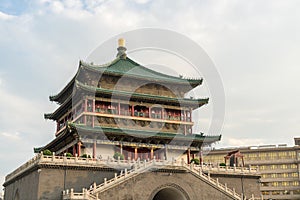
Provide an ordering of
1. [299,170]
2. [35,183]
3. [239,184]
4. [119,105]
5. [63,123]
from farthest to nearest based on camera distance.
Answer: [299,170] < [63,123] < [119,105] < [239,184] < [35,183]

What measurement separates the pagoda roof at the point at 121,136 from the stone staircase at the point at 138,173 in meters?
6.18

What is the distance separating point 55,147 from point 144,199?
1703 centimetres

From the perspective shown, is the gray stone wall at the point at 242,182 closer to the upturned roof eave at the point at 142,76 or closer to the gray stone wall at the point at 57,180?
the gray stone wall at the point at 57,180

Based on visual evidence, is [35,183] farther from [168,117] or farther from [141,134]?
[168,117]

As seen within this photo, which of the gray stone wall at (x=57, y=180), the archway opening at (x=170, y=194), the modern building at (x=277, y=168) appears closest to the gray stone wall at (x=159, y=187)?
the archway opening at (x=170, y=194)

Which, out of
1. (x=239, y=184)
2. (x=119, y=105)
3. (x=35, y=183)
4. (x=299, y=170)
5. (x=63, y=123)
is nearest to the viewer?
(x=35, y=183)

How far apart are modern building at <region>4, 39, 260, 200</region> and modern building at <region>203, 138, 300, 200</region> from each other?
29750 millimetres

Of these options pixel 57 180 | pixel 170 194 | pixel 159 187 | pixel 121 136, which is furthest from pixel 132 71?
pixel 57 180

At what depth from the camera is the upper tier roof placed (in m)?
47.1

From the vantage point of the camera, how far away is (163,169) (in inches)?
1491

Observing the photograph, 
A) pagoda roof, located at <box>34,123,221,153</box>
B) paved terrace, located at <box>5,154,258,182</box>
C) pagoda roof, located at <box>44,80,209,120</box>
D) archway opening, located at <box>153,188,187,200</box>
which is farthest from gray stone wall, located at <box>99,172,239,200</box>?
pagoda roof, located at <box>44,80,209,120</box>

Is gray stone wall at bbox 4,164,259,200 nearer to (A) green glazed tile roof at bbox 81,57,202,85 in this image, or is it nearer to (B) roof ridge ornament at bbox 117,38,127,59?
(A) green glazed tile roof at bbox 81,57,202,85

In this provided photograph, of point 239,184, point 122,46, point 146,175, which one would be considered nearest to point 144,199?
point 146,175

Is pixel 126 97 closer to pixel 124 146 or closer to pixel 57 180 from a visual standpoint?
pixel 124 146
